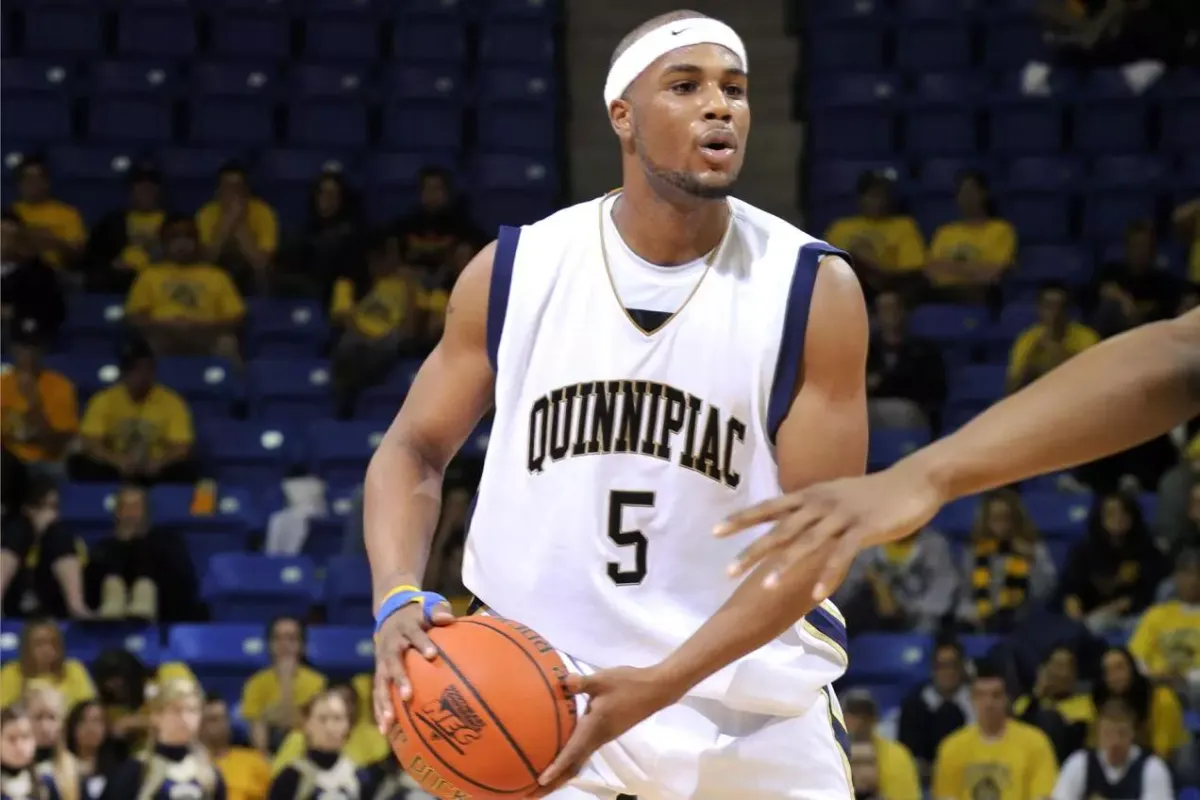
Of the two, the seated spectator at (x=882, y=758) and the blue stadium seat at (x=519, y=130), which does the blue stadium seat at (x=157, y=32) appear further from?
the seated spectator at (x=882, y=758)

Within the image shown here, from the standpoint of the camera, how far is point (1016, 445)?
205cm

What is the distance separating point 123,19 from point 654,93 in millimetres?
9542

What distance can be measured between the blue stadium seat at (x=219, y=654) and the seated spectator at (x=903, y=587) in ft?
8.69

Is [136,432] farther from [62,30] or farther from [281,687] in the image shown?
[62,30]

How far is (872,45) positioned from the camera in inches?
502

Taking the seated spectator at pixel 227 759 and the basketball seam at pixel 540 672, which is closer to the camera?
the basketball seam at pixel 540 672

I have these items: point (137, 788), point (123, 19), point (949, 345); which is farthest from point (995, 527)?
point (123, 19)

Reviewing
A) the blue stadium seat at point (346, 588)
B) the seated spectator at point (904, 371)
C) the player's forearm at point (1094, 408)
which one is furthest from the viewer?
the seated spectator at point (904, 371)

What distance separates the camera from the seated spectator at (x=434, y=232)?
11.2 meters

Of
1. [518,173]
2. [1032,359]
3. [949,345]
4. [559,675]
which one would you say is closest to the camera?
[559,675]

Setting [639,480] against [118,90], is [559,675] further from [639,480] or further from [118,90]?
[118,90]

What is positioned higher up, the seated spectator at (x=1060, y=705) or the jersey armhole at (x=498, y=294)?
the jersey armhole at (x=498, y=294)

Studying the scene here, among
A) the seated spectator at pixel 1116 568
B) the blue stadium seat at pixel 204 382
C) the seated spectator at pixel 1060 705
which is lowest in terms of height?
the seated spectator at pixel 1060 705

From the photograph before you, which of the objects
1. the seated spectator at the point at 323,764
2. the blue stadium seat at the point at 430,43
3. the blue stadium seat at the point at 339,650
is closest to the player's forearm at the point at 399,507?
the seated spectator at the point at 323,764
